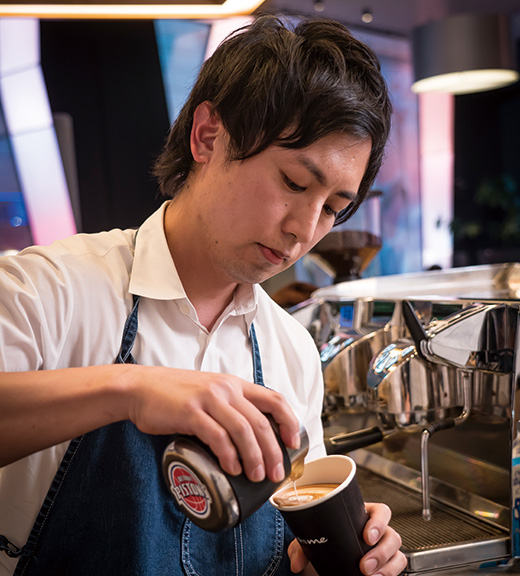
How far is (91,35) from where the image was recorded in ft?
13.7

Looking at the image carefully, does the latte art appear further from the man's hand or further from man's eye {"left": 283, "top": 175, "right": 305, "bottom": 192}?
man's eye {"left": 283, "top": 175, "right": 305, "bottom": 192}

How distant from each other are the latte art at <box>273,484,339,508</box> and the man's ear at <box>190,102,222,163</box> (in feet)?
1.82

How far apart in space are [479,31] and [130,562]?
3.87m

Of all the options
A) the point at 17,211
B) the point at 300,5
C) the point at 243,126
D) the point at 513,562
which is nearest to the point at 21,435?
the point at 243,126

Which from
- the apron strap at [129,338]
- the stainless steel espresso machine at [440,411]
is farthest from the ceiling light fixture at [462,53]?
the apron strap at [129,338]

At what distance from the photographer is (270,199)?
98cm

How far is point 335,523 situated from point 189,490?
22 cm

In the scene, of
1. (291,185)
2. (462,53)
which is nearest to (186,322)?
(291,185)

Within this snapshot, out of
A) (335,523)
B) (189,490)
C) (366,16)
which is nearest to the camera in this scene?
(189,490)

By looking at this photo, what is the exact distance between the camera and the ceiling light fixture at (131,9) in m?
1.24

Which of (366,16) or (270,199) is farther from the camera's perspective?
(366,16)

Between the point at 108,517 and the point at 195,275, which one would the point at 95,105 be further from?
the point at 108,517

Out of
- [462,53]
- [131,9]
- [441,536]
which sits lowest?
[441,536]

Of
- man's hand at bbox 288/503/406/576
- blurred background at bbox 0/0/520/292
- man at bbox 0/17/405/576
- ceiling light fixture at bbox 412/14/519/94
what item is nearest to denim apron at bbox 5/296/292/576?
man at bbox 0/17/405/576
